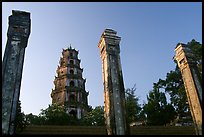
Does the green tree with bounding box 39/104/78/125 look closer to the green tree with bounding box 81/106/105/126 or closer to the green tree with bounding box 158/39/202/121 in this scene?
the green tree with bounding box 81/106/105/126

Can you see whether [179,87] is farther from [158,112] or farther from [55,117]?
[55,117]

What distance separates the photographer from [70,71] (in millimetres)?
32625

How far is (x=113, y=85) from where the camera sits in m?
8.08

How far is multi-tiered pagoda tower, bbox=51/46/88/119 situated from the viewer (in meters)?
29.4

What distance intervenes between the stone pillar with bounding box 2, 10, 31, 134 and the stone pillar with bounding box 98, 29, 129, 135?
9.28 ft

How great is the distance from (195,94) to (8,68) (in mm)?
6385

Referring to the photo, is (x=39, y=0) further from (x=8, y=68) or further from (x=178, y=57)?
(x=178, y=57)

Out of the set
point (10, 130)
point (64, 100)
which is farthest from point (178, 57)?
point (64, 100)

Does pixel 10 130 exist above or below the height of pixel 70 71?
below

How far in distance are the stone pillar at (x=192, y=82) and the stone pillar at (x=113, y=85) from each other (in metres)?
2.59

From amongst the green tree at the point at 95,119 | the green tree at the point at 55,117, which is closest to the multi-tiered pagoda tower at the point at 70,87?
the green tree at the point at 95,119

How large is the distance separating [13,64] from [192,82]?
6266mm

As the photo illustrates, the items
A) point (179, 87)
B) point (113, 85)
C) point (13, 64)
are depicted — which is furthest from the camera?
point (179, 87)

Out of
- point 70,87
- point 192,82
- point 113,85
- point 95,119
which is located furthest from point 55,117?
point 192,82
